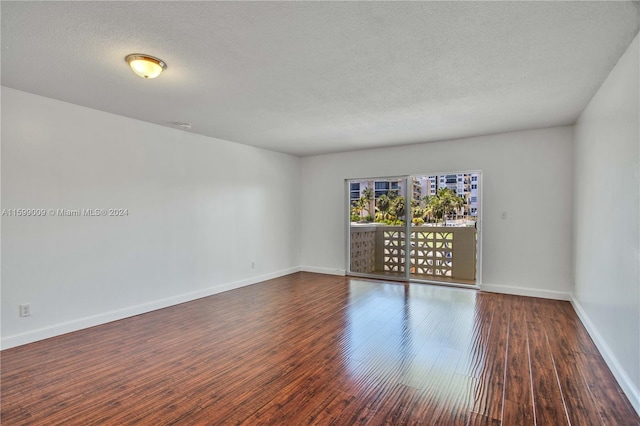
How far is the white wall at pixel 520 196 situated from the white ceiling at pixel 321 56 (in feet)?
2.89

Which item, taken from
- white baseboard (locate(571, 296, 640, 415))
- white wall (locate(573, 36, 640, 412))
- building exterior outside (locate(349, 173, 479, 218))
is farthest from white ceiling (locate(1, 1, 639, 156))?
white baseboard (locate(571, 296, 640, 415))

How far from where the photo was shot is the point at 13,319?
3166mm

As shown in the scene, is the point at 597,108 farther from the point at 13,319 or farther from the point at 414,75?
the point at 13,319

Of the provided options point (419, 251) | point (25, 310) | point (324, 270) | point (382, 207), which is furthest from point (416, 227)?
point (25, 310)

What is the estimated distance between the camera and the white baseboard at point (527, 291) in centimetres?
476

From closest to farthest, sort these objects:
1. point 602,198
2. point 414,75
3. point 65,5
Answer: point 65,5
point 414,75
point 602,198

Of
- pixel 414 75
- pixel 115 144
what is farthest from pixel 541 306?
pixel 115 144

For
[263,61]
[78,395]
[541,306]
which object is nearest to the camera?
[78,395]

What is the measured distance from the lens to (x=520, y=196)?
504 cm

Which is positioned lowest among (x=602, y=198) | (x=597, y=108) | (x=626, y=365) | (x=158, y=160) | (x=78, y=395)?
(x=78, y=395)

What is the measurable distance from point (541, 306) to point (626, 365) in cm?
Answer: 224

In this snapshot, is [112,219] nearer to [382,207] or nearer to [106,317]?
Result: [106,317]

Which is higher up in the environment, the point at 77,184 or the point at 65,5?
the point at 65,5

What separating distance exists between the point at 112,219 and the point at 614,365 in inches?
207
